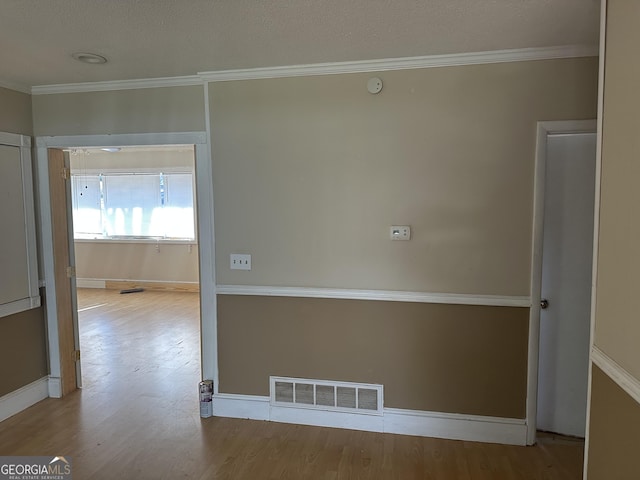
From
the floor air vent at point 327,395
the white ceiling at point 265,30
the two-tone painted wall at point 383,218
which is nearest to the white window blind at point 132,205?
the two-tone painted wall at point 383,218

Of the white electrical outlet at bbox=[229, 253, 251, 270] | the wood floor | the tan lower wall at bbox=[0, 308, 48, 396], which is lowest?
the wood floor

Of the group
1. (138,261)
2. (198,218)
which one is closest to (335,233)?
(198,218)

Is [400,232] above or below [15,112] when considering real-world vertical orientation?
below

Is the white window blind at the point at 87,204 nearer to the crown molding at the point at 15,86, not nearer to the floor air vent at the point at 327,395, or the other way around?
the crown molding at the point at 15,86

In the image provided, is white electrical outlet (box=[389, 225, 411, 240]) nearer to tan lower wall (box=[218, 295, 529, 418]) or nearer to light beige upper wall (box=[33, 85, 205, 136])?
tan lower wall (box=[218, 295, 529, 418])

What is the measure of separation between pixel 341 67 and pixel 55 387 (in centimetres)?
331

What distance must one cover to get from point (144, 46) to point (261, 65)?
0.71 metres

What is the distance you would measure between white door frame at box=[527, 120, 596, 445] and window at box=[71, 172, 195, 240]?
6.08 metres

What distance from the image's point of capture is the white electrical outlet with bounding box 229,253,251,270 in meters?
3.01

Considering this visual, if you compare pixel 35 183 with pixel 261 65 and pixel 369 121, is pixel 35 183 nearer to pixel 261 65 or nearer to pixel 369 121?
pixel 261 65

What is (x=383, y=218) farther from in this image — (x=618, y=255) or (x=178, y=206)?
(x=178, y=206)

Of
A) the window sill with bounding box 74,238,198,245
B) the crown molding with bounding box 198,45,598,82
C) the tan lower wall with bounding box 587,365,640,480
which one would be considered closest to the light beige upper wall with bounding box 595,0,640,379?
the tan lower wall with bounding box 587,365,640,480

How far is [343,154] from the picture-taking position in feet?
9.26

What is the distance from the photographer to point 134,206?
308 inches
